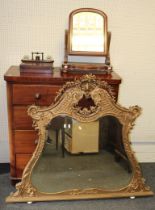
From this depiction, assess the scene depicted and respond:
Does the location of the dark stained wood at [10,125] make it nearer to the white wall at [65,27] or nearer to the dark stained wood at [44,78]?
the dark stained wood at [44,78]

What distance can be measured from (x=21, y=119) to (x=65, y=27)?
712 mm

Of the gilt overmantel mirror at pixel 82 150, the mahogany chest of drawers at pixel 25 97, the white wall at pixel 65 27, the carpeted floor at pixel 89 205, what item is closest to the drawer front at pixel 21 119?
Answer: the mahogany chest of drawers at pixel 25 97

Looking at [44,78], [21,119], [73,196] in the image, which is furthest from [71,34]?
[73,196]

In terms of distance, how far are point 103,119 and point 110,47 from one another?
1.93 ft

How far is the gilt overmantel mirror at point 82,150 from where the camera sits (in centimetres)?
162

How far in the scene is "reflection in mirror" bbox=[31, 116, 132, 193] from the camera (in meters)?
1.70

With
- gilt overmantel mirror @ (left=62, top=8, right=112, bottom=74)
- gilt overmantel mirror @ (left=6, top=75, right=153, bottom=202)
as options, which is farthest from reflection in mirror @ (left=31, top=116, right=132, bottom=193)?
gilt overmantel mirror @ (left=62, top=8, right=112, bottom=74)

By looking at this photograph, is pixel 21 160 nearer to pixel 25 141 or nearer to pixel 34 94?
pixel 25 141

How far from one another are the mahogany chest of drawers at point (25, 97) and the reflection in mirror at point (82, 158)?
0.16 m

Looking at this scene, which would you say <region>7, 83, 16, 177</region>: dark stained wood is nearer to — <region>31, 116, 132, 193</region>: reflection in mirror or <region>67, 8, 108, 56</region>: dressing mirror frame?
<region>31, 116, 132, 193</region>: reflection in mirror

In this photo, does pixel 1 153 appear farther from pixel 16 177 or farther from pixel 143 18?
pixel 143 18

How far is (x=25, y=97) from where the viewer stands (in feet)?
5.59

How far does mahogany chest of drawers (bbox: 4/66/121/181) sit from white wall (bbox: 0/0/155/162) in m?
0.22

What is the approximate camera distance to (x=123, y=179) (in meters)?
1.81
